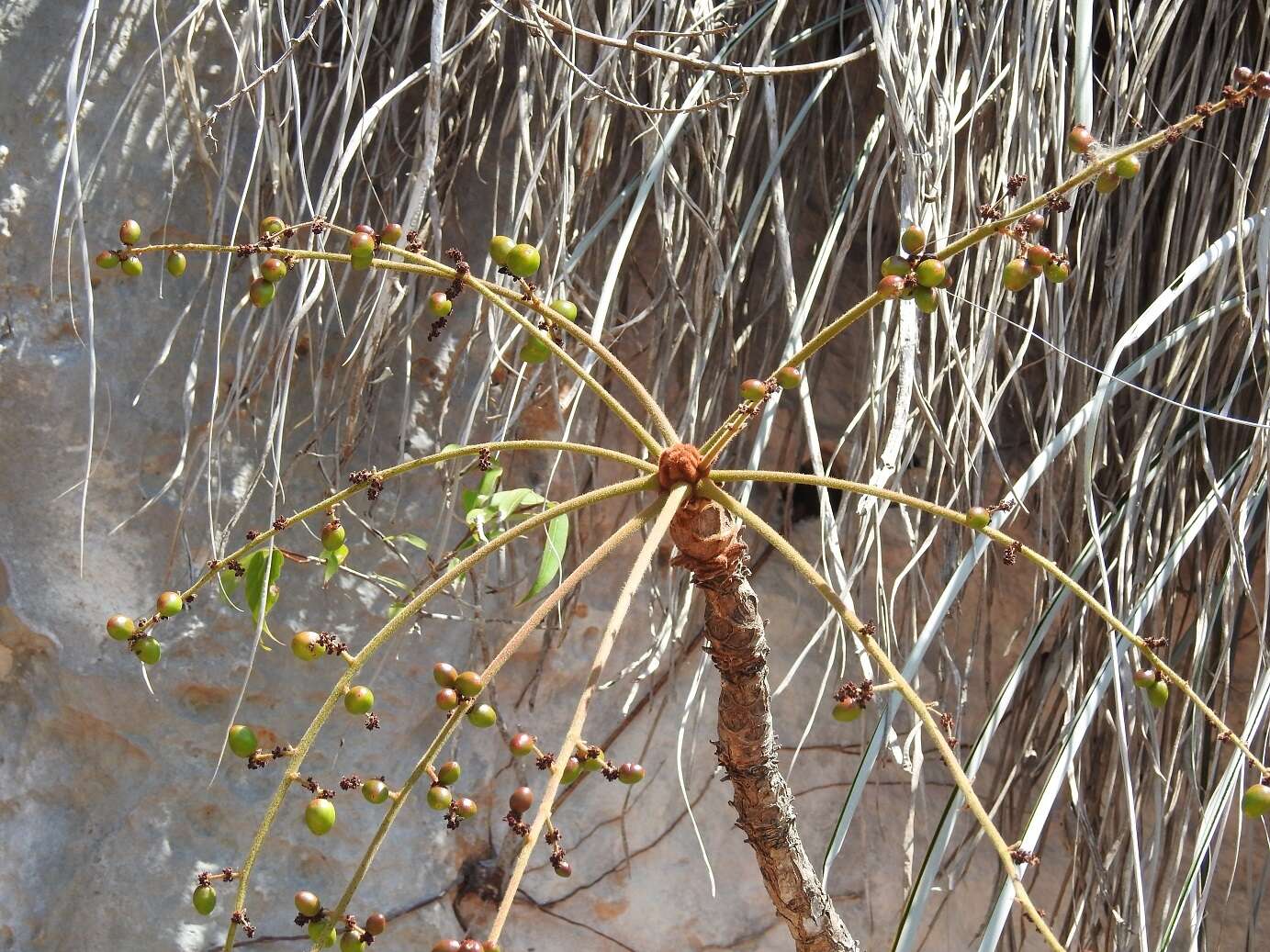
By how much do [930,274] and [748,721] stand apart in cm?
28

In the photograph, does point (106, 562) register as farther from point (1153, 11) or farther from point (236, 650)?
point (1153, 11)

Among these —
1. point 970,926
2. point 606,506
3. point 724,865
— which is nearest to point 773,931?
point 724,865

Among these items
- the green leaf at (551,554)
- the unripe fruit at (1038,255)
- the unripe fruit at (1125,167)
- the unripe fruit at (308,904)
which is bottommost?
the green leaf at (551,554)

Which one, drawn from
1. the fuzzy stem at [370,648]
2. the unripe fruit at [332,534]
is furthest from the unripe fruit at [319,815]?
the unripe fruit at [332,534]

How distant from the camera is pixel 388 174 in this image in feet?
3.90

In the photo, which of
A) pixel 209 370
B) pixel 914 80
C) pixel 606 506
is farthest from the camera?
pixel 606 506

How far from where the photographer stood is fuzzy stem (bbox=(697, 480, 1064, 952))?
1.64 ft

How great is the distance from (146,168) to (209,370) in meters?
0.21

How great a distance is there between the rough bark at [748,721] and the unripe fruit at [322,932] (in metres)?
0.26

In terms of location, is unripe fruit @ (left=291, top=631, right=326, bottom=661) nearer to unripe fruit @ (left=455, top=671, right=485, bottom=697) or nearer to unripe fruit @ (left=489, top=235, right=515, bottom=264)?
unripe fruit @ (left=455, top=671, right=485, bottom=697)

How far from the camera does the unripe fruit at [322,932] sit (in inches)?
18.3

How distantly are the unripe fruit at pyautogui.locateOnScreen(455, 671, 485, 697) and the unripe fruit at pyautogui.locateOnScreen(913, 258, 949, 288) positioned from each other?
251 mm

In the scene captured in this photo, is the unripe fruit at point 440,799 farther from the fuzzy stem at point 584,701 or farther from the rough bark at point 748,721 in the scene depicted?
the rough bark at point 748,721

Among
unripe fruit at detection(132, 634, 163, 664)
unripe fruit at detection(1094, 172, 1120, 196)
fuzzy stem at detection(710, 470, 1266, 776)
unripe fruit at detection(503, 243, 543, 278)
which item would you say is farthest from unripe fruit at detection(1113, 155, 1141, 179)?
unripe fruit at detection(132, 634, 163, 664)
